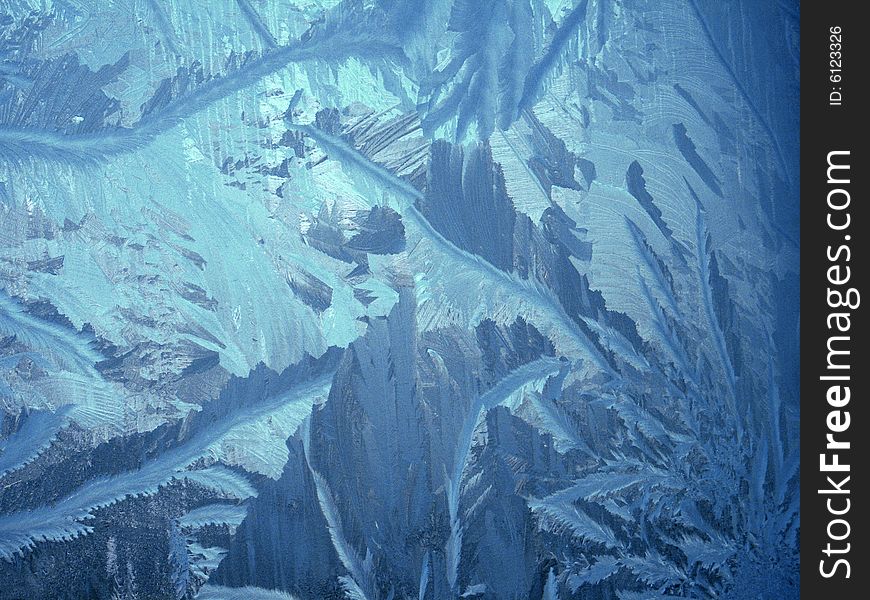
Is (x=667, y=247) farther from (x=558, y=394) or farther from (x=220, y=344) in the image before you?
(x=220, y=344)

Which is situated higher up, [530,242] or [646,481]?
[530,242]

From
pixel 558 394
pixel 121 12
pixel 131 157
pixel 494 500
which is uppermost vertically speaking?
pixel 121 12

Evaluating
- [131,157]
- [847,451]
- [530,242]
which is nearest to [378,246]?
[530,242]
